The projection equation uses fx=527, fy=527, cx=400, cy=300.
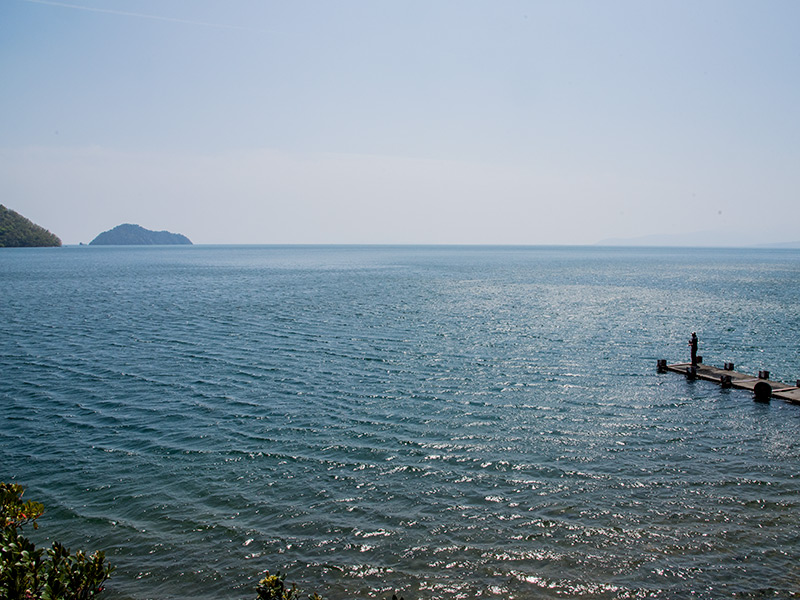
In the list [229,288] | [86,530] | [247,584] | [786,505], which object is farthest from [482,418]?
[229,288]

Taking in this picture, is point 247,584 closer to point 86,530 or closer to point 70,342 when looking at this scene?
point 86,530

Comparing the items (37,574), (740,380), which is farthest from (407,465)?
(740,380)

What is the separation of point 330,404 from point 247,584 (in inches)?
524

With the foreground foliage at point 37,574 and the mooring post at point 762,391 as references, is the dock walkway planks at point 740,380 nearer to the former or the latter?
the mooring post at point 762,391

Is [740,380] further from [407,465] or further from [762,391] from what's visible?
[407,465]

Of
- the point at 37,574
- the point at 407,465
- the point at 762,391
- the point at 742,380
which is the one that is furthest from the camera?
the point at 742,380

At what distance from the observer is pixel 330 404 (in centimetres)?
2564

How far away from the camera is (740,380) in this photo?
98.8 ft

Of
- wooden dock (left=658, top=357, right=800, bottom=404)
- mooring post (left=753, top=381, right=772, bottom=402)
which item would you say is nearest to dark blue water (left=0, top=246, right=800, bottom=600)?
mooring post (left=753, top=381, right=772, bottom=402)

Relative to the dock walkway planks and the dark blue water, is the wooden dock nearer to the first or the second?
the dock walkway planks

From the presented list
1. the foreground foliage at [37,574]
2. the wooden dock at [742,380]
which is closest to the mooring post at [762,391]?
the wooden dock at [742,380]

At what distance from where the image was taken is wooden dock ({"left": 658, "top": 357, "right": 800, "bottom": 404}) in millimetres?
26938

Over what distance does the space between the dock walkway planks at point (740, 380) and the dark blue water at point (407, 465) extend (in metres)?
0.85

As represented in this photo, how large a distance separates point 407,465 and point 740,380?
2244 centimetres
